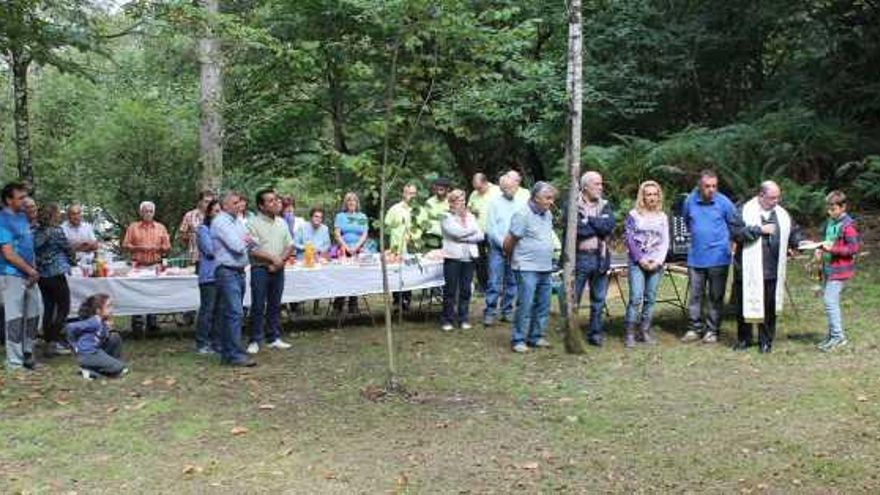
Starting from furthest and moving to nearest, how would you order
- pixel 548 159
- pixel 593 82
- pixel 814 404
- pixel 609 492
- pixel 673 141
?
1. pixel 548 159
2. pixel 593 82
3. pixel 673 141
4. pixel 814 404
5. pixel 609 492

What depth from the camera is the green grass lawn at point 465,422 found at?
195 inches

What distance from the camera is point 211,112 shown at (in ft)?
41.0

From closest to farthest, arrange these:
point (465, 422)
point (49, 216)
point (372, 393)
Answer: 1. point (465, 422)
2. point (372, 393)
3. point (49, 216)

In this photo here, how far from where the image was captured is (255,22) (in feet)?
44.2

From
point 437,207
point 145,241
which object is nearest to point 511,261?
point 437,207

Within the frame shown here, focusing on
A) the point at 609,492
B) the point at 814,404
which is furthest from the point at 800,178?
the point at 609,492

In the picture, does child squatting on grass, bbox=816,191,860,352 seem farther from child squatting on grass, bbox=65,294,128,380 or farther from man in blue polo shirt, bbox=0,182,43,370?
man in blue polo shirt, bbox=0,182,43,370

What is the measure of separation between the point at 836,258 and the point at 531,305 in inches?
110

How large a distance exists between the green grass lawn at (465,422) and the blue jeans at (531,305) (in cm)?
27

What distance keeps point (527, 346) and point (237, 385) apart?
9.27 ft

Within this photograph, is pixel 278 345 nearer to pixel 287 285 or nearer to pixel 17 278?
pixel 287 285

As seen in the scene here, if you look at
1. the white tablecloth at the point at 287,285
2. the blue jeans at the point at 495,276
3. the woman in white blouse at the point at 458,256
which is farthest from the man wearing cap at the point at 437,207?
the blue jeans at the point at 495,276

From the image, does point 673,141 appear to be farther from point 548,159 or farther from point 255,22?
point 255,22

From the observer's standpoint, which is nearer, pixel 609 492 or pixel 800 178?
pixel 609 492
